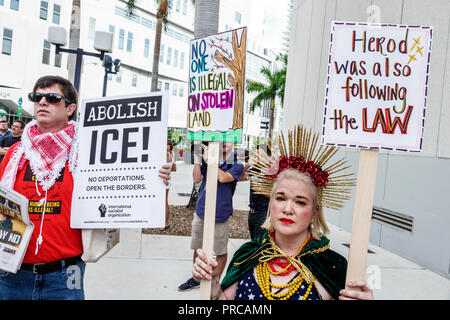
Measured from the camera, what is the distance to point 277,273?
1.91 meters

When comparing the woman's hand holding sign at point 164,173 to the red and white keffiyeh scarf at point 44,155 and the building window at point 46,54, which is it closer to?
the red and white keffiyeh scarf at point 44,155

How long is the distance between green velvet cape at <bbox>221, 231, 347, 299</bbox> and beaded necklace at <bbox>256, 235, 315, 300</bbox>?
41mm

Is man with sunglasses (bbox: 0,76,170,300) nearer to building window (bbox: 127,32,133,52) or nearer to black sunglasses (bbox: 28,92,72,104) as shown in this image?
black sunglasses (bbox: 28,92,72,104)

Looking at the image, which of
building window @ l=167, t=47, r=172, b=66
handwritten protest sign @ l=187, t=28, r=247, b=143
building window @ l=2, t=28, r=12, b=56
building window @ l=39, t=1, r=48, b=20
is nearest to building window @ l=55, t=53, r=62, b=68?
building window @ l=39, t=1, r=48, b=20

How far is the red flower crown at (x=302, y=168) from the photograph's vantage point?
1.98 metres

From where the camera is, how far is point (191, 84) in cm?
270

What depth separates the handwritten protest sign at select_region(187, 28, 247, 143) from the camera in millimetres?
2504

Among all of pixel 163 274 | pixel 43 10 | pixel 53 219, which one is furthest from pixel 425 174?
pixel 43 10

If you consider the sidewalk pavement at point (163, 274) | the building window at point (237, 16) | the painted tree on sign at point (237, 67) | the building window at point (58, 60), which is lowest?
the sidewalk pavement at point (163, 274)

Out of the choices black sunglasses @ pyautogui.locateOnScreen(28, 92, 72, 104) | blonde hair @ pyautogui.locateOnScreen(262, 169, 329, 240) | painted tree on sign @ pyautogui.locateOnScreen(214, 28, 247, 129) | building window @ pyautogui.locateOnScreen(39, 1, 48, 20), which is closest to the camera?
blonde hair @ pyautogui.locateOnScreen(262, 169, 329, 240)

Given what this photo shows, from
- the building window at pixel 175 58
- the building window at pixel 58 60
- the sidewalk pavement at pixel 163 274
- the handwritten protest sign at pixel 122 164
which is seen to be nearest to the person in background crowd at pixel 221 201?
the sidewalk pavement at pixel 163 274

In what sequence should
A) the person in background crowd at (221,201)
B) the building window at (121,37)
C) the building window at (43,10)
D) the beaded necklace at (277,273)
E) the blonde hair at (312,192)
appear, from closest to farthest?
1. the beaded necklace at (277,273)
2. the blonde hair at (312,192)
3. the person in background crowd at (221,201)
4. the building window at (43,10)
5. the building window at (121,37)

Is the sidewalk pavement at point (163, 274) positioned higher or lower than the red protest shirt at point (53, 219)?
lower
